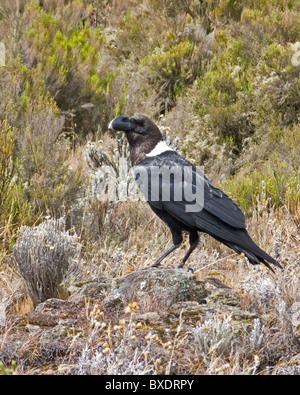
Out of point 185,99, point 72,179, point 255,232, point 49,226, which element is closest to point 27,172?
point 72,179

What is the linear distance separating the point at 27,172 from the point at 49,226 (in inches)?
50.4

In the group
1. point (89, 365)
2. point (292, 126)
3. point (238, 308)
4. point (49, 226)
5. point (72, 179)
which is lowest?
point (89, 365)

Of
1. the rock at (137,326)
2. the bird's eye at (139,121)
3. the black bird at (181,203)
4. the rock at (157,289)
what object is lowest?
the rock at (137,326)

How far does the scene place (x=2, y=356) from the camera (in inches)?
117

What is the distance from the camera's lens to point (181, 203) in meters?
4.04

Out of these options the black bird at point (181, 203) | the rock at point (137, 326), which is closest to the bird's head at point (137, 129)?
the black bird at point (181, 203)

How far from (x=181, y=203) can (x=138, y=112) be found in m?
4.80

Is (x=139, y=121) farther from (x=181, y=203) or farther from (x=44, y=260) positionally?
(x=44, y=260)

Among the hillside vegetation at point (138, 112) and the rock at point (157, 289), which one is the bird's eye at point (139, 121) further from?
the rock at point (157, 289)

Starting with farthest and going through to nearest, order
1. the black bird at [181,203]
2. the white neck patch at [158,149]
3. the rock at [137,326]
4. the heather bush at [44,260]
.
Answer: the white neck patch at [158,149]
the heather bush at [44,260]
the black bird at [181,203]
the rock at [137,326]

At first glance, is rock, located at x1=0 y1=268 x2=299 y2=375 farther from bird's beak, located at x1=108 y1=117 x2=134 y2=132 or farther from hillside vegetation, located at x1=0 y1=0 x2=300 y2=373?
bird's beak, located at x1=108 y1=117 x2=134 y2=132

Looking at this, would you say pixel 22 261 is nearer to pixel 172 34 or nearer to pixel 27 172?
pixel 27 172

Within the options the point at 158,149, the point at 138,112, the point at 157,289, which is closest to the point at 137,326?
the point at 157,289

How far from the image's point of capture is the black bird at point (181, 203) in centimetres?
388
